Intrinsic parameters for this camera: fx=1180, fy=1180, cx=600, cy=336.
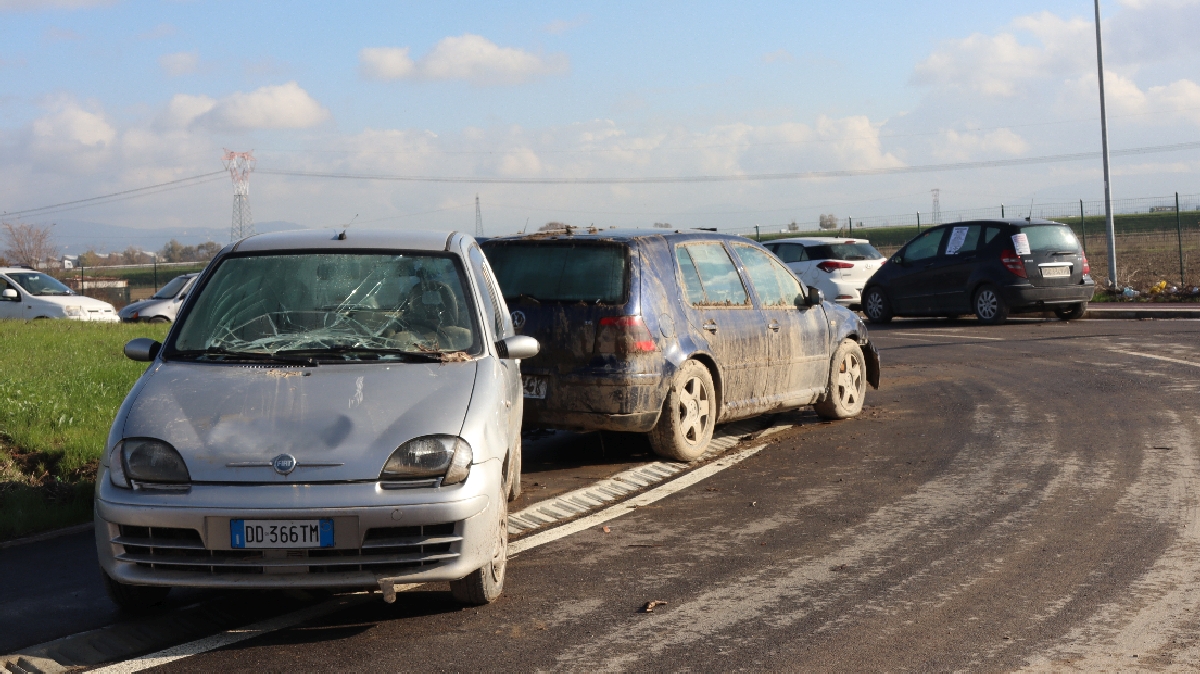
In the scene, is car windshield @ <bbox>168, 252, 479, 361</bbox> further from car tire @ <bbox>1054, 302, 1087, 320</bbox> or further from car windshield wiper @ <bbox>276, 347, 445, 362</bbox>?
car tire @ <bbox>1054, 302, 1087, 320</bbox>

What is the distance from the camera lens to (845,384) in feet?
35.9

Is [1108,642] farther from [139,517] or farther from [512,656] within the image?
[139,517]

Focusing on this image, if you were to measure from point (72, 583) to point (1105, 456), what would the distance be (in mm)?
6843

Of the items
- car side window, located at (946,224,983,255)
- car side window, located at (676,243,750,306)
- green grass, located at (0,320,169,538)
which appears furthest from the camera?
car side window, located at (946,224,983,255)

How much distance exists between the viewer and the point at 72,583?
5.77m

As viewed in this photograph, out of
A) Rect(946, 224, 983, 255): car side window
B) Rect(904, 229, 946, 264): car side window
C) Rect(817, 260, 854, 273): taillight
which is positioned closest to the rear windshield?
Rect(946, 224, 983, 255): car side window

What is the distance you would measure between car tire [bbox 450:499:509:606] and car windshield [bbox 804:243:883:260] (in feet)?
68.1

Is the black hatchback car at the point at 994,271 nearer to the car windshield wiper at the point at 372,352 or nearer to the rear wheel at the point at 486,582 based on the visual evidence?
the car windshield wiper at the point at 372,352

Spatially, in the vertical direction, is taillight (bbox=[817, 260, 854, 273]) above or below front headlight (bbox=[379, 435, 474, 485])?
above

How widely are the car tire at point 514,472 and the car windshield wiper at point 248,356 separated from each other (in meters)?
1.04

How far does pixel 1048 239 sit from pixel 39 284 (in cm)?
2102

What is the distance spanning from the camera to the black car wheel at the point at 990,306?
20.6m

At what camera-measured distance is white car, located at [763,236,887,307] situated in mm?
24906

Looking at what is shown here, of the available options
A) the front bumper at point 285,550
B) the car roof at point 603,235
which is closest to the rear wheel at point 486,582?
the front bumper at point 285,550
